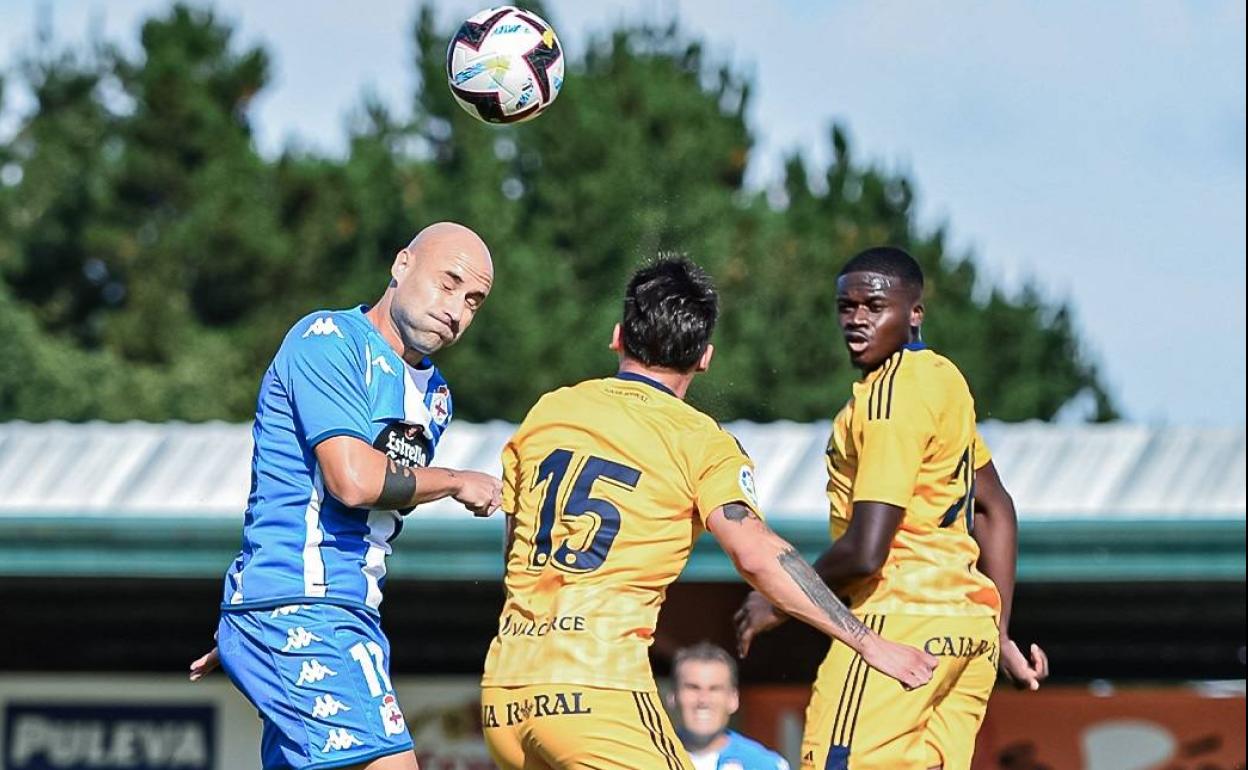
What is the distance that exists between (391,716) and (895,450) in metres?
1.76

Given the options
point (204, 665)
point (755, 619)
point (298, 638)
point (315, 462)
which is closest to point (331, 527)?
point (315, 462)

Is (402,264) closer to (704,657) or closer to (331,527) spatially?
(331,527)

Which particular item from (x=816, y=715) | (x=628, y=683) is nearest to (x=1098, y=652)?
(x=816, y=715)

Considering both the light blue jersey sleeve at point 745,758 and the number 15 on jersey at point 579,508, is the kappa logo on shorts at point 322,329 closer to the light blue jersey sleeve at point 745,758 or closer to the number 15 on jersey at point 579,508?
the number 15 on jersey at point 579,508

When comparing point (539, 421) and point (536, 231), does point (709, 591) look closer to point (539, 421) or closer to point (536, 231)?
point (539, 421)

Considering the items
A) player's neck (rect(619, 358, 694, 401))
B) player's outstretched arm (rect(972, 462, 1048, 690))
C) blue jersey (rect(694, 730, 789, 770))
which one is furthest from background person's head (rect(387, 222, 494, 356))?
blue jersey (rect(694, 730, 789, 770))

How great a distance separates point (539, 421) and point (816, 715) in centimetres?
141

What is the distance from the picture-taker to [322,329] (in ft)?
19.1

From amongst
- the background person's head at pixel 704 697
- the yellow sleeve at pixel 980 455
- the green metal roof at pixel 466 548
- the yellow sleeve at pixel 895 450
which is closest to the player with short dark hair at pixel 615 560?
the yellow sleeve at pixel 895 450

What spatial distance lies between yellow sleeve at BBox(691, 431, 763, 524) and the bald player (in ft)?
1.96

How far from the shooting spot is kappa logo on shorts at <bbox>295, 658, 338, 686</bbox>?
5.62 meters

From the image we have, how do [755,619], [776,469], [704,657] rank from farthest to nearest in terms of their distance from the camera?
[776,469]
[704,657]
[755,619]

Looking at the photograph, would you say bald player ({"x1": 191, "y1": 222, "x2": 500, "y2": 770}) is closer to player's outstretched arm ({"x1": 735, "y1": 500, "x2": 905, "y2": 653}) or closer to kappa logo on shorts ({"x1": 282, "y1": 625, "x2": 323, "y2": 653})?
kappa logo on shorts ({"x1": 282, "y1": 625, "x2": 323, "y2": 653})

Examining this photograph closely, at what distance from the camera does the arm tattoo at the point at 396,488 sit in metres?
5.62
